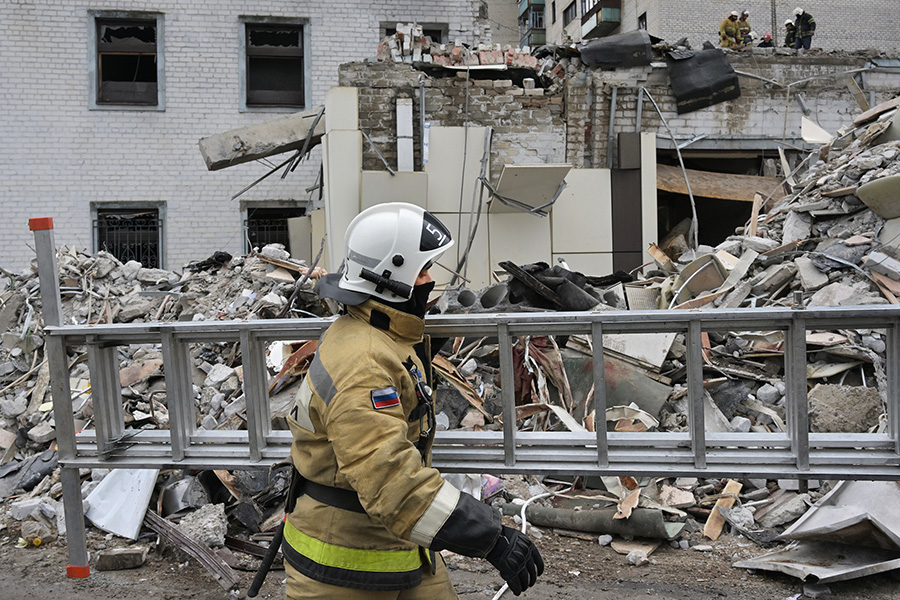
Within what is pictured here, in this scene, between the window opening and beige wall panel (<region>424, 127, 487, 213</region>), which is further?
the window opening

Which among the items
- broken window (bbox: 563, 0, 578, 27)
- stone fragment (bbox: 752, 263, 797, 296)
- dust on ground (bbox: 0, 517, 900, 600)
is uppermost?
broken window (bbox: 563, 0, 578, 27)

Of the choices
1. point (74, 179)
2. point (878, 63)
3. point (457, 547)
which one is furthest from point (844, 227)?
point (74, 179)

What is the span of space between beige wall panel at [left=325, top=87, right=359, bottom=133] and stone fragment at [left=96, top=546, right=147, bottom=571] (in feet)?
22.6

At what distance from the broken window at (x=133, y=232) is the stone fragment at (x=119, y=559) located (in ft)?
32.9

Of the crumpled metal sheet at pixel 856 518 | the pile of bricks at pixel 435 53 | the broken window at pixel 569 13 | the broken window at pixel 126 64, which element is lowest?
the crumpled metal sheet at pixel 856 518

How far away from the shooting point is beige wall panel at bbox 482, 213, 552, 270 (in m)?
10.1

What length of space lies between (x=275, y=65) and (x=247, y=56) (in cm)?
55

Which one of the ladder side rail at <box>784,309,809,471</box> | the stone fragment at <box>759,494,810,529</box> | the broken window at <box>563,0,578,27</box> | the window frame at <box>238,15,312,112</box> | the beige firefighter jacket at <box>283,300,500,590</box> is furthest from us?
the broken window at <box>563,0,578,27</box>

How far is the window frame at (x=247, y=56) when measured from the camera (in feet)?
43.9

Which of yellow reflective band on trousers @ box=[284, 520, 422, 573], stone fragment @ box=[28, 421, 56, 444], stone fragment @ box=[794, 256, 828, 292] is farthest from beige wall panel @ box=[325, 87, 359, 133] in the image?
yellow reflective band on trousers @ box=[284, 520, 422, 573]

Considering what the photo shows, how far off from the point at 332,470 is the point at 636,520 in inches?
104

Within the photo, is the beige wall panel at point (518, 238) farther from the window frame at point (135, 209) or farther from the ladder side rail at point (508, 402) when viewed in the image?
the ladder side rail at point (508, 402)

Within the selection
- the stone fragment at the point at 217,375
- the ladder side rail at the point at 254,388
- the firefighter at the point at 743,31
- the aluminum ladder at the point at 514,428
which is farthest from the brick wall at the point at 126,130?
the ladder side rail at the point at 254,388

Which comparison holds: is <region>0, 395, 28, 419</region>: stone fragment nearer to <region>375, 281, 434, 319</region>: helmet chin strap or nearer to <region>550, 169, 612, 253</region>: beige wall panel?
<region>375, 281, 434, 319</region>: helmet chin strap
